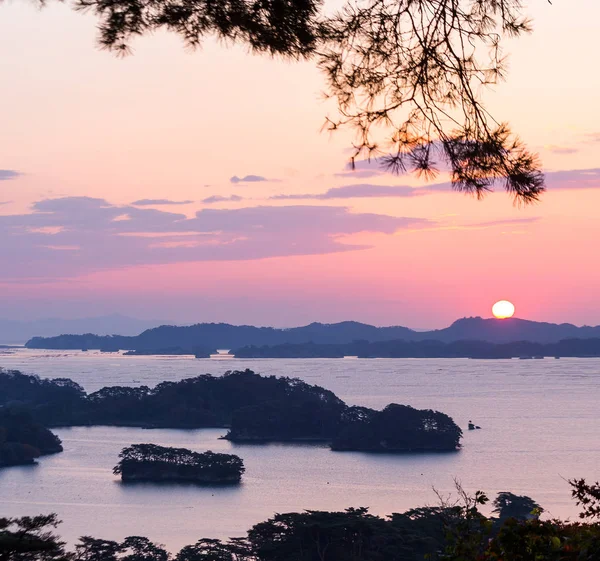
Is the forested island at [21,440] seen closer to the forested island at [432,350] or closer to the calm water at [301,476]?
the calm water at [301,476]

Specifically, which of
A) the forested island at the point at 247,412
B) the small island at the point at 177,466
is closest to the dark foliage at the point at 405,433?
the forested island at the point at 247,412

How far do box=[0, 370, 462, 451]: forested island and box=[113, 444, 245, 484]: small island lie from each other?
32.0ft

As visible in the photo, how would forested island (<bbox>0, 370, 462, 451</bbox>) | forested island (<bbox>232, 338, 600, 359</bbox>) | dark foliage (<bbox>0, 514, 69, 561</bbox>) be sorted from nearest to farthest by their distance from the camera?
dark foliage (<bbox>0, 514, 69, 561</bbox>) < forested island (<bbox>0, 370, 462, 451</bbox>) < forested island (<bbox>232, 338, 600, 359</bbox>)

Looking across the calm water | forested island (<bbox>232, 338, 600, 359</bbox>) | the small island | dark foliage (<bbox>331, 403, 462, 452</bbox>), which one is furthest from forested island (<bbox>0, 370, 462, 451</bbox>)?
forested island (<bbox>232, 338, 600, 359</bbox>)

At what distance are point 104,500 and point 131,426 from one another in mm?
19993

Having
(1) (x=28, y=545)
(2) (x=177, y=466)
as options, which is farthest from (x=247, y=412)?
(1) (x=28, y=545)

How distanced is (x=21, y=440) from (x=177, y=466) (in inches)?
374

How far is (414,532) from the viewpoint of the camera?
48.7ft

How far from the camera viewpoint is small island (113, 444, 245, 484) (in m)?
31.0

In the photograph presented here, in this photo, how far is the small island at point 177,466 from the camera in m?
31.0

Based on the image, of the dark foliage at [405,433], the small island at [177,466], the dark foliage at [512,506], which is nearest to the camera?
the dark foliage at [512,506]

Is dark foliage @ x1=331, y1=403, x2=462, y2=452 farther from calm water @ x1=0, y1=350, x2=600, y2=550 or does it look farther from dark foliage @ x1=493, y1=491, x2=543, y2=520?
dark foliage @ x1=493, y1=491, x2=543, y2=520

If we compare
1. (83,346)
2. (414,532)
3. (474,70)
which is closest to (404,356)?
(83,346)

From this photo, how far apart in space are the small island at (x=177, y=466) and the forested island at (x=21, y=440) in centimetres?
556
